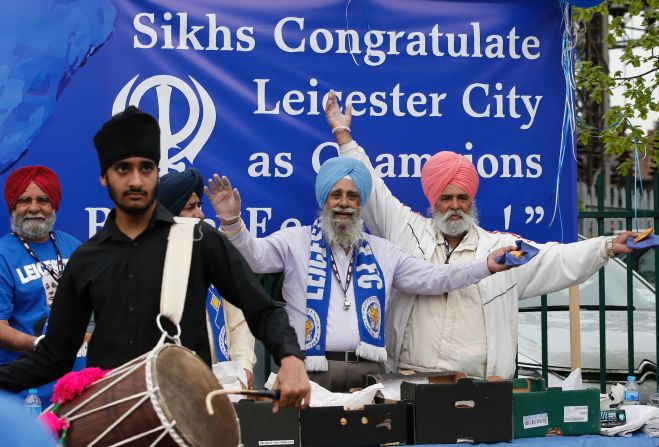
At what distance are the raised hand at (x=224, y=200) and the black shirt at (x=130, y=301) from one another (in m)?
1.65

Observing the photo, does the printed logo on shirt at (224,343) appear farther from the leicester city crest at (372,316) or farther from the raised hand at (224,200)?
the leicester city crest at (372,316)

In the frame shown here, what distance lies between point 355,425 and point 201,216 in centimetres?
146

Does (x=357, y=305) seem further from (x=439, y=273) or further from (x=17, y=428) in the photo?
(x=17, y=428)

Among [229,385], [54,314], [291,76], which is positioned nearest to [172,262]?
[54,314]

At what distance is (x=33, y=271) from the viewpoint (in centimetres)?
525

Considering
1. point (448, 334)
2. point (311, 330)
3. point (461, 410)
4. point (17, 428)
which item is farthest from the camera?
point (448, 334)

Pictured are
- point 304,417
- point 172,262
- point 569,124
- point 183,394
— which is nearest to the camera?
point 183,394

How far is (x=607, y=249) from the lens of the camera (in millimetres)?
5617

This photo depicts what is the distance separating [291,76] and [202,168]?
814 mm

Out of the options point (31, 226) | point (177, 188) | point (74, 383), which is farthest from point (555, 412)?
point (31, 226)

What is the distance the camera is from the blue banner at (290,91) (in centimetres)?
597

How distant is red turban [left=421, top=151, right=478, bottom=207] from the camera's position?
5934 millimetres

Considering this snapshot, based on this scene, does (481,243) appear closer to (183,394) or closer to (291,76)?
(291,76)

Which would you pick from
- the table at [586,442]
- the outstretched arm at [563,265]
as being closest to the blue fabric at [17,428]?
the table at [586,442]
